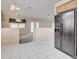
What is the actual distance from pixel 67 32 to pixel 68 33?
8 cm

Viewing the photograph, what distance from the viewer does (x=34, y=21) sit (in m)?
14.7

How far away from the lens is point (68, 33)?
3.79 meters

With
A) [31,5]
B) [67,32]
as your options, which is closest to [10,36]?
[31,5]

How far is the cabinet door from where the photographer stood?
11.5 feet

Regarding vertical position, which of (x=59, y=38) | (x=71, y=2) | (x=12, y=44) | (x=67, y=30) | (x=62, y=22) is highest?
(x=71, y=2)

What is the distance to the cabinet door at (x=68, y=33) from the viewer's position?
352cm

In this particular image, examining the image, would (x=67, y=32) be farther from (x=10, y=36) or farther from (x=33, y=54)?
(x=10, y=36)

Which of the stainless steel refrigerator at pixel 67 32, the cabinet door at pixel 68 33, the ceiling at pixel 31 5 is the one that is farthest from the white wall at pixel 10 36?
the cabinet door at pixel 68 33

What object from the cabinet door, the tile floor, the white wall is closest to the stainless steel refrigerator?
the cabinet door

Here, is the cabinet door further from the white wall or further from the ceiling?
the white wall

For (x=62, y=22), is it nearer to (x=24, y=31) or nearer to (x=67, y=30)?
(x=67, y=30)

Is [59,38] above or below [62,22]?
below

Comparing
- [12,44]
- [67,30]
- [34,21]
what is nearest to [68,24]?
[67,30]

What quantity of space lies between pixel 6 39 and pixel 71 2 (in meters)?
3.78
